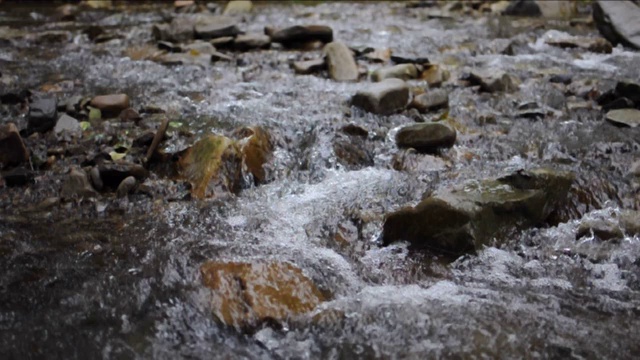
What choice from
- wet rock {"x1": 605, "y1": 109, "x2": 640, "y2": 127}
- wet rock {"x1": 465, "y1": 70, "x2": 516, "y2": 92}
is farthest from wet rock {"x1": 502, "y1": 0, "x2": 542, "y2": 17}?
wet rock {"x1": 605, "y1": 109, "x2": 640, "y2": 127}

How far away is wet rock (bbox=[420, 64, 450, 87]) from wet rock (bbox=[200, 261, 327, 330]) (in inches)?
142

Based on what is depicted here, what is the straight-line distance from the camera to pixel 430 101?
527cm

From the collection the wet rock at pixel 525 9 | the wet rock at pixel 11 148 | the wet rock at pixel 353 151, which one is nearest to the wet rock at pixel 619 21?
the wet rock at pixel 525 9

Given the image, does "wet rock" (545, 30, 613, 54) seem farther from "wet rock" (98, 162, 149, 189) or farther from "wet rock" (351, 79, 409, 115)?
"wet rock" (98, 162, 149, 189)

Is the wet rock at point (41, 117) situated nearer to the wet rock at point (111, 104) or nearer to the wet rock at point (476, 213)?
the wet rock at point (111, 104)

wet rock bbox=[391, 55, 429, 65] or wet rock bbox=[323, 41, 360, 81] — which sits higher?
wet rock bbox=[323, 41, 360, 81]

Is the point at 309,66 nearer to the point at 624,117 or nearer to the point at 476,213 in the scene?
the point at 624,117

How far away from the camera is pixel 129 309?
273 cm

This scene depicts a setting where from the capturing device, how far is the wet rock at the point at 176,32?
8016 millimetres

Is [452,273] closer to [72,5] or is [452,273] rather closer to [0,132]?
[0,132]

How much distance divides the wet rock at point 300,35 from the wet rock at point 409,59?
53.7 inches

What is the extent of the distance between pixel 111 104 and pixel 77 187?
1492mm

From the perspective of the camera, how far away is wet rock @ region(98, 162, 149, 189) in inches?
154

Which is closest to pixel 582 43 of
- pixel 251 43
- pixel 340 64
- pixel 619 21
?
pixel 619 21
